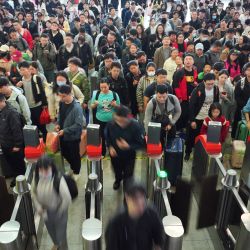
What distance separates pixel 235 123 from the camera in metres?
5.83

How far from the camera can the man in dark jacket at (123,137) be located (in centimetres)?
376

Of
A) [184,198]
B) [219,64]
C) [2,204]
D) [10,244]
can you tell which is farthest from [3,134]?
[219,64]

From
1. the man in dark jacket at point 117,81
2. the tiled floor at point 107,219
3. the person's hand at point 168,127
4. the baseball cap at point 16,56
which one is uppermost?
the baseball cap at point 16,56

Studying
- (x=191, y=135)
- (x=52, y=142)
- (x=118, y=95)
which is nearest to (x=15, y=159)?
(x=52, y=142)

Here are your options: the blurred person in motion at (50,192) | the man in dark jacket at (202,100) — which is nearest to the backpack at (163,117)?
the man in dark jacket at (202,100)

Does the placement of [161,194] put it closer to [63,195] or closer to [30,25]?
[63,195]

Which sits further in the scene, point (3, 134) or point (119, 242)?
point (3, 134)

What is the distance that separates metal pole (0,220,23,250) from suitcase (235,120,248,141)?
12.9ft

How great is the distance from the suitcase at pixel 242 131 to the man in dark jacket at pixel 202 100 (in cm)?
70

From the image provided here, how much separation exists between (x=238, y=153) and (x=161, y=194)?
2288 millimetres

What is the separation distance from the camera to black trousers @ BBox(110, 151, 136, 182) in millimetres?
4159

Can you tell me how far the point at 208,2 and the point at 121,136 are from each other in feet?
36.9

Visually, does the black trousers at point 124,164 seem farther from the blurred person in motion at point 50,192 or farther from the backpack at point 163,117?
the blurred person in motion at point 50,192

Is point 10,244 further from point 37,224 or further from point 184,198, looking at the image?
point 184,198
